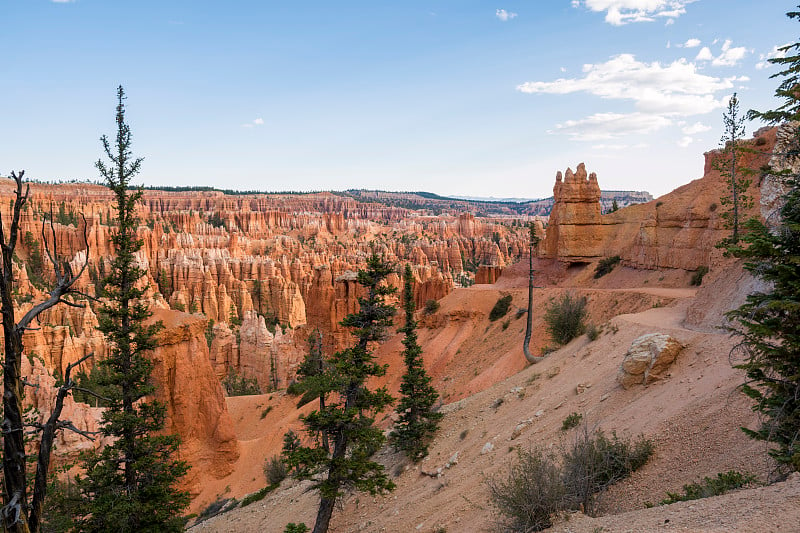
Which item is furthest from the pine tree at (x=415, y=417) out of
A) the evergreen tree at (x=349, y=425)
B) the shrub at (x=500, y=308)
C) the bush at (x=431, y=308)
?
the bush at (x=431, y=308)

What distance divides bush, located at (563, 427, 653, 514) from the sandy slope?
196mm

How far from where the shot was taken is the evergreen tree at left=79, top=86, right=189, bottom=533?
11.4 meters

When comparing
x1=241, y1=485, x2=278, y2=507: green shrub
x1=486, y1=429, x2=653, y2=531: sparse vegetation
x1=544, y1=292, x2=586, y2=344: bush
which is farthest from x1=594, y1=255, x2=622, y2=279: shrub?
x1=486, y1=429, x2=653, y2=531: sparse vegetation

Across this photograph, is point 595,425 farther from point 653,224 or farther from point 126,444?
point 653,224

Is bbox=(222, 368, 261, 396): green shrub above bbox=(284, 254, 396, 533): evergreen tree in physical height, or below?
below

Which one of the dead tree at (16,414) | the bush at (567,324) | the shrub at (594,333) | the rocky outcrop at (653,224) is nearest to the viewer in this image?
the dead tree at (16,414)

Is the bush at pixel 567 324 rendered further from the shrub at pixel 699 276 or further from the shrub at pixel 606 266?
the shrub at pixel 606 266

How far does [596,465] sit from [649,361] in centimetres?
506

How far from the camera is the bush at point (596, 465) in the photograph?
6602 millimetres

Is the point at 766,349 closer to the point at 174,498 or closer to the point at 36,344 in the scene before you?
the point at 174,498

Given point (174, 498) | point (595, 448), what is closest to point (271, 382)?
point (174, 498)

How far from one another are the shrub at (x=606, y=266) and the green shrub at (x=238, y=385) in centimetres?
3110

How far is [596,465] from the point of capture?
709 cm

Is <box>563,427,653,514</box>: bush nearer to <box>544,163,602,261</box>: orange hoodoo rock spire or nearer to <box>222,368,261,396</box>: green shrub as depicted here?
<box>544,163,602,261</box>: orange hoodoo rock spire
